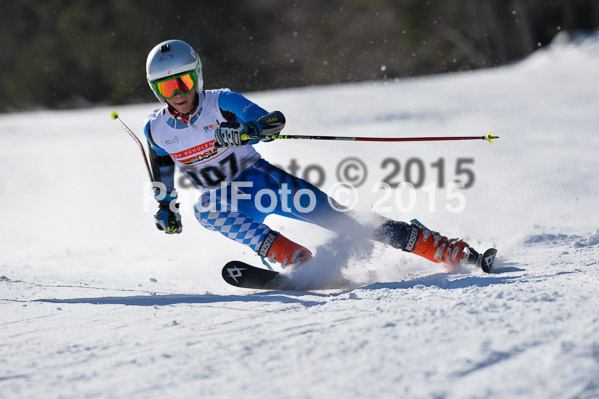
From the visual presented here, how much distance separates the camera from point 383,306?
8.99 ft

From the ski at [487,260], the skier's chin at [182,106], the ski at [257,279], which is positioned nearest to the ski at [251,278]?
the ski at [257,279]

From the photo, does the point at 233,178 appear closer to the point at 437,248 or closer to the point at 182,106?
the point at 182,106

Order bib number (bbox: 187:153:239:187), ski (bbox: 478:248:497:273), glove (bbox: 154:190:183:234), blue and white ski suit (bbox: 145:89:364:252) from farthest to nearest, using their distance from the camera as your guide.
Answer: glove (bbox: 154:190:183:234) < bib number (bbox: 187:153:239:187) < blue and white ski suit (bbox: 145:89:364:252) < ski (bbox: 478:248:497:273)

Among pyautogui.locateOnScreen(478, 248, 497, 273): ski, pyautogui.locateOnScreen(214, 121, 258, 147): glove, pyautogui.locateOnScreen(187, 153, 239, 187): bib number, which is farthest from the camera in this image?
pyautogui.locateOnScreen(187, 153, 239, 187): bib number

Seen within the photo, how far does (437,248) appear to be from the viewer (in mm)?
3691

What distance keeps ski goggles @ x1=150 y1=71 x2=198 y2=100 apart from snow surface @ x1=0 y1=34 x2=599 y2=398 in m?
1.04

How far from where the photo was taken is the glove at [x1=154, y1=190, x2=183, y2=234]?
4.00 metres

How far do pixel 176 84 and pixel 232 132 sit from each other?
1.57ft

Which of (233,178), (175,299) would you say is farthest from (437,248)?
(175,299)

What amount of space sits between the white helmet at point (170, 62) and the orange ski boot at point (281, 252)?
35.6 inches

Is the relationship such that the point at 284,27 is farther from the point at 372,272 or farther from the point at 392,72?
the point at 372,272

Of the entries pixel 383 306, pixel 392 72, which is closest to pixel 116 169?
pixel 383 306

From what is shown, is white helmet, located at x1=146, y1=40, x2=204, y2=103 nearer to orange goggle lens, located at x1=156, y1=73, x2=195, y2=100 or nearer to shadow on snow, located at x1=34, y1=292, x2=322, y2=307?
orange goggle lens, located at x1=156, y1=73, x2=195, y2=100

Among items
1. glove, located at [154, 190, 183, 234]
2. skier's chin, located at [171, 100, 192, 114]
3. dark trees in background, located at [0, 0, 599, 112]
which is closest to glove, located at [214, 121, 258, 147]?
skier's chin, located at [171, 100, 192, 114]
